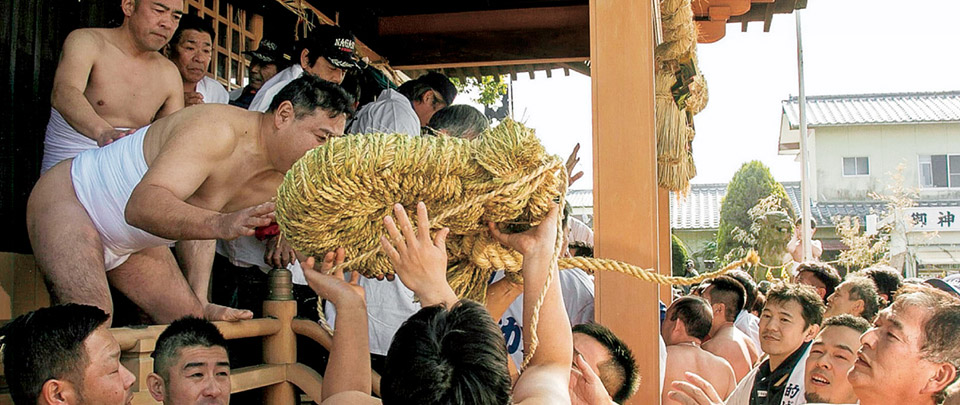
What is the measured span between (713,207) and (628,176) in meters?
29.6

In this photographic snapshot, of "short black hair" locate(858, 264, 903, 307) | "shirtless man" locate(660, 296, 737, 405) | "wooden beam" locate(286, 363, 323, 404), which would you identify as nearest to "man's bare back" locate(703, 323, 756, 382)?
"shirtless man" locate(660, 296, 737, 405)

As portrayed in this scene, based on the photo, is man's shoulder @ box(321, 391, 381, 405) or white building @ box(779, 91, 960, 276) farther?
white building @ box(779, 91, 960, 276)

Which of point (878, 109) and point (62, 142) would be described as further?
point (878, 109)

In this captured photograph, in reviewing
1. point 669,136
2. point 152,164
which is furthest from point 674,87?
point 152,164

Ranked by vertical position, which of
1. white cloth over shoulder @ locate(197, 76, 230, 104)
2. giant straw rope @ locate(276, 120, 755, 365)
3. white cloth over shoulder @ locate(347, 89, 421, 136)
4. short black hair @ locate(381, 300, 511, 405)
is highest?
white cloth over shoulder @ locate(197, 76, 230, 104)

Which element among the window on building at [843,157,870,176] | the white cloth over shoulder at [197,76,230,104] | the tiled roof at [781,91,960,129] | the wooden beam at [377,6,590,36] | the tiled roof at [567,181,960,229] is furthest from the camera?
the window on building at [843,157,870,176]

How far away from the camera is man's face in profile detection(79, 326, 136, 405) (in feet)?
8.01

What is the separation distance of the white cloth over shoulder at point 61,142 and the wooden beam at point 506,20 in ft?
13.2

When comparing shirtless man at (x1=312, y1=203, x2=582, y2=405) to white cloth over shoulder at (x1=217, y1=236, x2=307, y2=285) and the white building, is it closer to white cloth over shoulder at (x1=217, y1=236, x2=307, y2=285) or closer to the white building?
white cloth over shoulder at (x1=217, y1=236, x2=307, y2=285)

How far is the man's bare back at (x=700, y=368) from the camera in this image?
425 cm

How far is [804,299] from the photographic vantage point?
416cm

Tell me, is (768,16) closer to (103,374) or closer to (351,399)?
(351,399)

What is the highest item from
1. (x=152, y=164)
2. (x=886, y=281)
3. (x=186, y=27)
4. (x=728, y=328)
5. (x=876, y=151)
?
(x=876, y=151)

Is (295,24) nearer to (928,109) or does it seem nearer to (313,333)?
(313,333)
